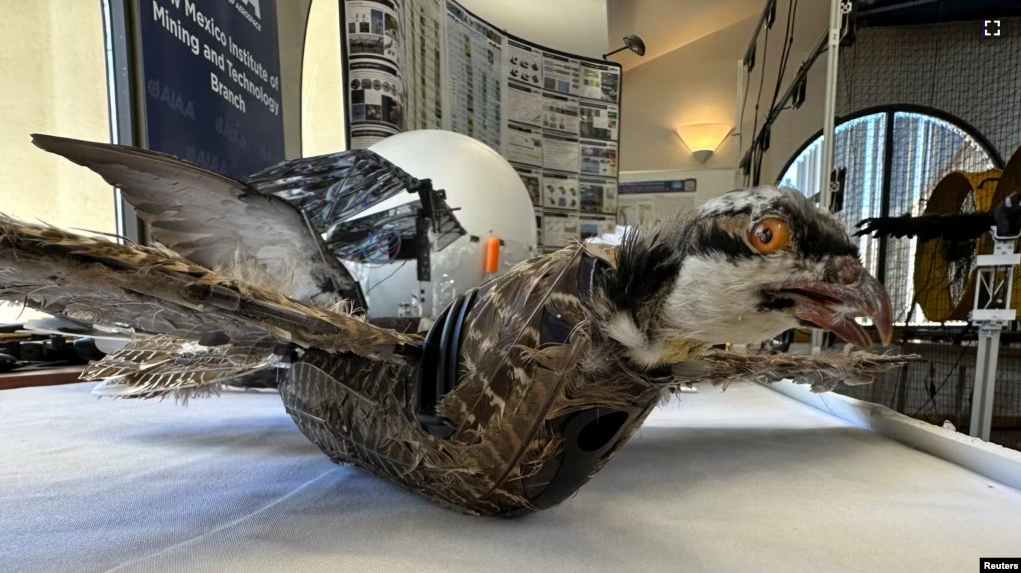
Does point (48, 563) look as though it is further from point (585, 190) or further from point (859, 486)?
point (585, 190)

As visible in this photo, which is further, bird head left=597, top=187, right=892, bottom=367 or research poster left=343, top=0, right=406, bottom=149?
research poster left=343, top=0, right=406, bottom=149

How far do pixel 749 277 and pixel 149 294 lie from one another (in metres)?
0.28

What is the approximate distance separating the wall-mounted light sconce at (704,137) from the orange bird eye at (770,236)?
1.91 m

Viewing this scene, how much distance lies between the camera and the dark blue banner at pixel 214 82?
0.91 metres

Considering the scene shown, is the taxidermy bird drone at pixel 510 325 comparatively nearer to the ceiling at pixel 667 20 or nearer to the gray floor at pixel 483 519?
the gray floor at pixel 483 519

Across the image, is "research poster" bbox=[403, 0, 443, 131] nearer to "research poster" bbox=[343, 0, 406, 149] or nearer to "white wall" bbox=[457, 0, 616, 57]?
"research poster" bbox=[343, 0, 406, 149]

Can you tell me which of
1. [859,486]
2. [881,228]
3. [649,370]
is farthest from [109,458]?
[881,228]

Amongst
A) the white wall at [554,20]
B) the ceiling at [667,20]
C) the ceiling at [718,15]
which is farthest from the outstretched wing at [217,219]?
the ceiling at [667,20]

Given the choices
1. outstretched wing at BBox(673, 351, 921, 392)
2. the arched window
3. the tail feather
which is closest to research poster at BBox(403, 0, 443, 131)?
the tail feather

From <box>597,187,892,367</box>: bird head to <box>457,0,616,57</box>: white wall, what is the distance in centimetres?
161

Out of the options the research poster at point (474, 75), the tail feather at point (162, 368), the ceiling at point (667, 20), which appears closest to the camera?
the tail feather at point (162, 368)

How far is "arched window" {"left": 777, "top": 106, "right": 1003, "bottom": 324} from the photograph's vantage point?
5.94 ft

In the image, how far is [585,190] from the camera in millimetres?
1851

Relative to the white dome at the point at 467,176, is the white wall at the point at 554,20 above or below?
above
